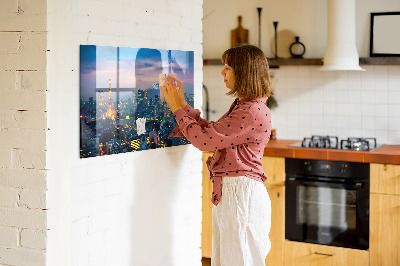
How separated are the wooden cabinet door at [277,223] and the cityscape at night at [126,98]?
4.90 ft

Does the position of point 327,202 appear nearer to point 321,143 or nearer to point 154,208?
point 321,143

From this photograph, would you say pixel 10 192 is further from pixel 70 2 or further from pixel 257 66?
pixel 257 66

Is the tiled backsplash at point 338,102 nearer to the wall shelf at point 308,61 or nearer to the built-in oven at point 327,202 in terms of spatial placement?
the wall shelf at point 308,61

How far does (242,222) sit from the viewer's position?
279 centimetres

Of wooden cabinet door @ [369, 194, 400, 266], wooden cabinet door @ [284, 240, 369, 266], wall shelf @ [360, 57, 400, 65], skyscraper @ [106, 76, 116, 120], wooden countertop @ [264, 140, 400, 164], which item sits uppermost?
wall shelf @ [360, 57, 400, 65]

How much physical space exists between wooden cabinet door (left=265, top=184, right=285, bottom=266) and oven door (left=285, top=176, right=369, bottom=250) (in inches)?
1.5

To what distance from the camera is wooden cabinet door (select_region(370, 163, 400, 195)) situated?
402 cm

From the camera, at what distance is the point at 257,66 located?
2777mm

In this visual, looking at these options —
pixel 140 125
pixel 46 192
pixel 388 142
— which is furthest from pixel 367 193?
pixel 46 192

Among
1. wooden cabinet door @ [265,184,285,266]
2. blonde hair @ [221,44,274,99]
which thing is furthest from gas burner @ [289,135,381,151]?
blonde hair @ [221,44,274,99]

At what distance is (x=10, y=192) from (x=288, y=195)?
→ 2463mm

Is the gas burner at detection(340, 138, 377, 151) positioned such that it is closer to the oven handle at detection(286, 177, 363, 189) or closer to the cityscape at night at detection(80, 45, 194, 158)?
the oven handle at detection(286, 177, 363, 189)

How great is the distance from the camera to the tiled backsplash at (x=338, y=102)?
15.4 feet

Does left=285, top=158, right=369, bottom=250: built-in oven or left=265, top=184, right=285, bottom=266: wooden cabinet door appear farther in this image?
left=265, top=184, right=285, bottom=266: wooden cabinet door
